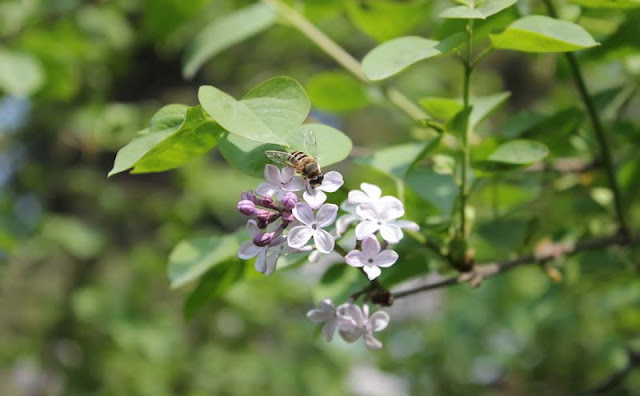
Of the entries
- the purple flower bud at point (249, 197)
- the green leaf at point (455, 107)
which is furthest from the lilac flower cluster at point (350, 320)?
the green leaf at point (455, 107)

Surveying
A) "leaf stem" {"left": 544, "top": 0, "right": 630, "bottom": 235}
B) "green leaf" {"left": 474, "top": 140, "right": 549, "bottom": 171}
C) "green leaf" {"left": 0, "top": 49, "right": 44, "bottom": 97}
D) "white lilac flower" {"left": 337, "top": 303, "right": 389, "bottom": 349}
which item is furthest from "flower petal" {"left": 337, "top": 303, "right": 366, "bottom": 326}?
"green leaf" {"left": 0, "top": 49, "right": 44, "bottom": 97}

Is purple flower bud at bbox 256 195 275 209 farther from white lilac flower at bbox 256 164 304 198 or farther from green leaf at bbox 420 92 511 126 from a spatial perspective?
green leaf at bbox 420 92 511 126

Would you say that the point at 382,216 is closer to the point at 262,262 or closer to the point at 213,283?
the point at 262,262

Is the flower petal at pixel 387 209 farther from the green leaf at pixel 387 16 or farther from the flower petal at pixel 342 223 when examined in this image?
the green leaf at pixel 387 16

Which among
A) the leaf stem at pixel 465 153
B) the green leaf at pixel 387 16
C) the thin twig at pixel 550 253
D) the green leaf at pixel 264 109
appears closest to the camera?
the green leaf at pixel 264 109

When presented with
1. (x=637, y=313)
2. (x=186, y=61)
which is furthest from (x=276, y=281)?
(x=186, y=61)

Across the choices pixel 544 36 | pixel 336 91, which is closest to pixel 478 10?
pixel 544 36
